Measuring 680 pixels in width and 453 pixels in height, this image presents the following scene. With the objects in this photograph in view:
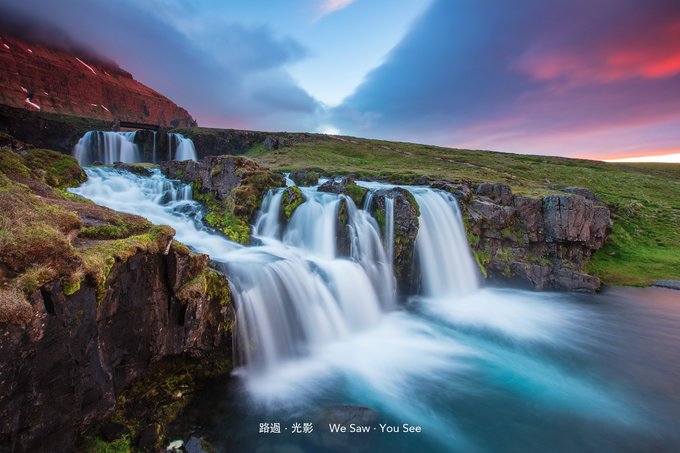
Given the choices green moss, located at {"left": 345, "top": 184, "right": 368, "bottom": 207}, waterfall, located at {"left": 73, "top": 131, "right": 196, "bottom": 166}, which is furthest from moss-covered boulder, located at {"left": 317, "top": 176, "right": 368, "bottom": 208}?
waterfall, located at {"left": 73, "top": 131, "right": 196, "bottom": 166}

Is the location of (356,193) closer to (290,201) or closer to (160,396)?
(290,201)

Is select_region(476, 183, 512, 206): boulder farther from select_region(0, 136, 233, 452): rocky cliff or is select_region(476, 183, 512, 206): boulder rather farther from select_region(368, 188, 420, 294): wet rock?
select_region(0, 136, 233, 452): rocky cliff

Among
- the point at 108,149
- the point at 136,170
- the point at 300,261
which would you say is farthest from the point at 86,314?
the point at 108,149

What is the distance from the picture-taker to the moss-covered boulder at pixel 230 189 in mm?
15711

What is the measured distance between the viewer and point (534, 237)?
67.8 ft

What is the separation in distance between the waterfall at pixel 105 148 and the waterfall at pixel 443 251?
35726mm

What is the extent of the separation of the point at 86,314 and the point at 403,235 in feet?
46.5

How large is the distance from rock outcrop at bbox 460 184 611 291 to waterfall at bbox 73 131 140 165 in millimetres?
37793

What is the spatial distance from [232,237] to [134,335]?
8.13 metres

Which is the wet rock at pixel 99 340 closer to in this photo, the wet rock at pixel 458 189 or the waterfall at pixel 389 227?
the waterfall at pixel 389 227

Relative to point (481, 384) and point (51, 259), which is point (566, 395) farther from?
point (51, 259)

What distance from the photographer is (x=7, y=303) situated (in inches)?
159

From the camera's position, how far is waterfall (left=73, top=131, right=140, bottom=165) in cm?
3650

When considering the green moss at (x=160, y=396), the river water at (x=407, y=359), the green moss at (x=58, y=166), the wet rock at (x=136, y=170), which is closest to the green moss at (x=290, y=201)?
the river water at (x=407, y=359)
